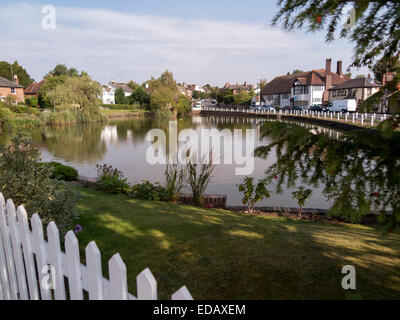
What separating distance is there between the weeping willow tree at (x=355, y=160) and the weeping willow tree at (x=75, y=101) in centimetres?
4711

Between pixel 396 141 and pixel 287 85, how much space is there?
87613 mm

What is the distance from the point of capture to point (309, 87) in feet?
247

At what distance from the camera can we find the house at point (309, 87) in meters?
74.1

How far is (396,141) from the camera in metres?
2.26

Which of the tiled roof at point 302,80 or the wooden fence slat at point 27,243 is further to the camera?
the tiled roof at point 302,80

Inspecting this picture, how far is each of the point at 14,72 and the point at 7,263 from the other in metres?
105

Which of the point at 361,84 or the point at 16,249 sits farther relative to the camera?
the point at 361,84

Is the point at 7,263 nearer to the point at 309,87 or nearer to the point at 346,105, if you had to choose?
the point at 346,105

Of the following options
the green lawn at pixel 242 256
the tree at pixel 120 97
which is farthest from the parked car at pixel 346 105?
the tree at pixel 120 97

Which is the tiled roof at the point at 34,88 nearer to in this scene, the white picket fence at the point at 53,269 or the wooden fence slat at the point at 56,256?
the white picket fence at the point at 53,269

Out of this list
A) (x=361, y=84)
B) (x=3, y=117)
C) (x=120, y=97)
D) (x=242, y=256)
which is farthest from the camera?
(x=120, y=97)

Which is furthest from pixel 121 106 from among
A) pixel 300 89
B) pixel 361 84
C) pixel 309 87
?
pixel 361 84

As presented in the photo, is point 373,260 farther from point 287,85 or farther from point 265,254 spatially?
point 287,85

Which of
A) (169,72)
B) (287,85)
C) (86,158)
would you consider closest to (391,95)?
(86,158)
